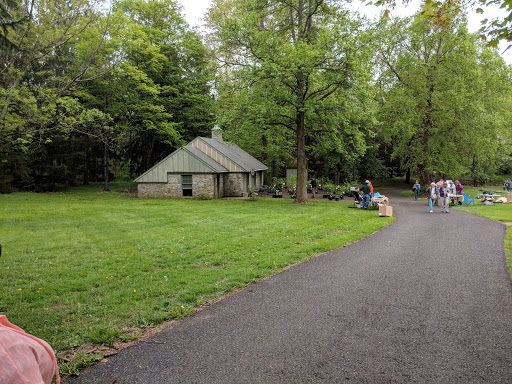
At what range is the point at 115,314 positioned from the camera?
5.71 meters

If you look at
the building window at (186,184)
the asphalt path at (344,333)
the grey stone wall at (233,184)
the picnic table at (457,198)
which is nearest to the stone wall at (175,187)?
the building window at (186,184)

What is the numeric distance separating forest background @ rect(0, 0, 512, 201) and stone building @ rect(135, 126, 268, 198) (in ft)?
13.8

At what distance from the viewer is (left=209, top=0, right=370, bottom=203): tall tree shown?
20.4 m

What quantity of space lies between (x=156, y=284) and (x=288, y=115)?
62.0 ft

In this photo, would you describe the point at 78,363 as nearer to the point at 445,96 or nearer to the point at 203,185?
the point at 203,185

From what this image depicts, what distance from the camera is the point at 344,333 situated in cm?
Answer: 511

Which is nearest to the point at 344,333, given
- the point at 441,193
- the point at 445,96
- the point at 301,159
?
the point at 441,193

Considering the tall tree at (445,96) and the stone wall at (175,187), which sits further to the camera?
the tall tree at (445,96)

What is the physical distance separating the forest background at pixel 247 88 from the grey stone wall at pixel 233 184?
4.47 m

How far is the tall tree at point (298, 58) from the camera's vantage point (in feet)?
67.0

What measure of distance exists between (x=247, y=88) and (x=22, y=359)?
23052 millimetres

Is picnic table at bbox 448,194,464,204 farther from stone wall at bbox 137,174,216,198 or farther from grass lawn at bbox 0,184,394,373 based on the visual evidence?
stone wall at bbox 137,174,216,198

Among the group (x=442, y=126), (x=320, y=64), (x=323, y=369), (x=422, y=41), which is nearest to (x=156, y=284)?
(x=323, y=369)

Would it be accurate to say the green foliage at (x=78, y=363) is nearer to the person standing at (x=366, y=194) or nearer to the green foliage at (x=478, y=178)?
the person standing at (x=366, y=194)
